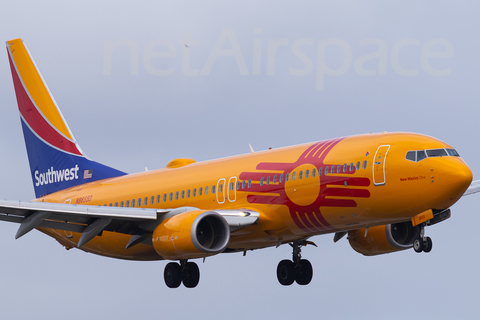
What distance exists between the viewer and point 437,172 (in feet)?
88.0

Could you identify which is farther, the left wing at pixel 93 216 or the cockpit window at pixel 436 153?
the left wing at pixel 93 216

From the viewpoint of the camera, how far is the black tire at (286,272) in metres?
36.7

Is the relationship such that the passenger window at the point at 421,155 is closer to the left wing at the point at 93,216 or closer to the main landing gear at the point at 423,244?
the main landing gear at the point at 423,244

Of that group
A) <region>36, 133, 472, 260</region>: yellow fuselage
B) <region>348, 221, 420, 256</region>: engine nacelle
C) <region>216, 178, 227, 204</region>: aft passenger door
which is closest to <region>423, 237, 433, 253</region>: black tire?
<region>36, 133, 472, 260</region>: yellow fuselage

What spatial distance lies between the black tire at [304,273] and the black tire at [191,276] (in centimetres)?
471

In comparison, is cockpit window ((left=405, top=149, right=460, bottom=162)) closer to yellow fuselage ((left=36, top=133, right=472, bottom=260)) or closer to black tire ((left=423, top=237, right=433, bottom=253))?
yellow fuselage ((left=36, top=133, right=472, bottom=260))

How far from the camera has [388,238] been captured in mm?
34688

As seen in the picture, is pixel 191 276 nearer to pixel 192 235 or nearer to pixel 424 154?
pixel 192 235

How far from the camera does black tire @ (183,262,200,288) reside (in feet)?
117

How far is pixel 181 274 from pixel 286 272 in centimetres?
497

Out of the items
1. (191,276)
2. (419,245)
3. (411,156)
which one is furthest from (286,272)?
(411,156)

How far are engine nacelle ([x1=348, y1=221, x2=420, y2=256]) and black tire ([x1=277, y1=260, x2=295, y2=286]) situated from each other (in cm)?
346

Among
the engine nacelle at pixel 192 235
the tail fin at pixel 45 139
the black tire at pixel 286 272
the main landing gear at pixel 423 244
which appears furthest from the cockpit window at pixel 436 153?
the tail fin at pixel 45 139

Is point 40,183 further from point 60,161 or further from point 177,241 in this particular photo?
point 177,241
